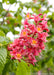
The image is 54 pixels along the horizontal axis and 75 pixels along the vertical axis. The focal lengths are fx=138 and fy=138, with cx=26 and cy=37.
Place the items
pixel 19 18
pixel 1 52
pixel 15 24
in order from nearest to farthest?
pixel 1 52, pixel 19 18, pixel 15 24

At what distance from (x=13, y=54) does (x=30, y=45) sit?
0.53 ft

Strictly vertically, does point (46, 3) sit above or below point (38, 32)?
below

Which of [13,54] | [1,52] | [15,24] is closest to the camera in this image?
[1,52]

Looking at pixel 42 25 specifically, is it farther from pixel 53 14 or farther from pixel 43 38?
pixel 53 14

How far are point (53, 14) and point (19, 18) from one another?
0.62 metres

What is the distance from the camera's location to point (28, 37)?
118cm

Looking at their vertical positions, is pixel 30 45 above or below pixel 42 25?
below

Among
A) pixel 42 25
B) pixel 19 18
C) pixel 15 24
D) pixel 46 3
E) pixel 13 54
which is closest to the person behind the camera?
pixel 13 54

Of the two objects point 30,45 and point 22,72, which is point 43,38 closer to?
point 30,45

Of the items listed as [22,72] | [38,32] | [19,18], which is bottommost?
[22,72]

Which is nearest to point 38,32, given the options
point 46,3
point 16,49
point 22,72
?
point 16,49

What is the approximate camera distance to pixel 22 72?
46.2 inches

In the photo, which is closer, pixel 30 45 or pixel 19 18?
pixel 30 45

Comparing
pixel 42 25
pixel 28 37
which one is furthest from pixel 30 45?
pixel 42 25
